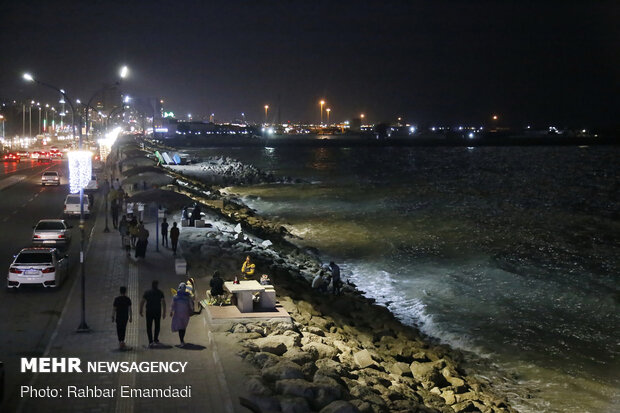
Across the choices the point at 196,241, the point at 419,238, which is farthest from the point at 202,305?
the point at 419,238

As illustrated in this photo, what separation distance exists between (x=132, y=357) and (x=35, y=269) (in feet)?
25.5

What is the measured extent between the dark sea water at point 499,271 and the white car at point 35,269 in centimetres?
1240

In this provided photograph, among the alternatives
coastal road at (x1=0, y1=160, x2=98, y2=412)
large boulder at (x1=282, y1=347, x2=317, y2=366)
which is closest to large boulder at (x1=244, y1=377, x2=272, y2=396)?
large boulder at (x1=282, y1=347, x2=317, y2=366)

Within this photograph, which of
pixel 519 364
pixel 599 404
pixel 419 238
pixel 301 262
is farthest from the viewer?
pixel 419 238

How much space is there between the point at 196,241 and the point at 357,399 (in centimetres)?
1814

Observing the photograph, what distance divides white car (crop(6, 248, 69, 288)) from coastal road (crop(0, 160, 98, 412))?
27 cm

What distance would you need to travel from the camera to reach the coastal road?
1448 centimetres

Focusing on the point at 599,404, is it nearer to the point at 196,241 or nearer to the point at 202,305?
the point at 202,305

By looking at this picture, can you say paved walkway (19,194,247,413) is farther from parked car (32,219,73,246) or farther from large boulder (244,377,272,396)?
parked car (32,219,73,246)

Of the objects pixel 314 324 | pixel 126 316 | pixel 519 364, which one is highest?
pixel 126 316

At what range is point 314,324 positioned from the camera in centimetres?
1909

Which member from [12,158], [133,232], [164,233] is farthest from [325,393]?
[12,158]

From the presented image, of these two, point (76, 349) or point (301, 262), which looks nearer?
point (76, 349)

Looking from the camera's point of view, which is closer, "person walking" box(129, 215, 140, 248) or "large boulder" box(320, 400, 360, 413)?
"large boulder" box(320, 400, 360, 413)
